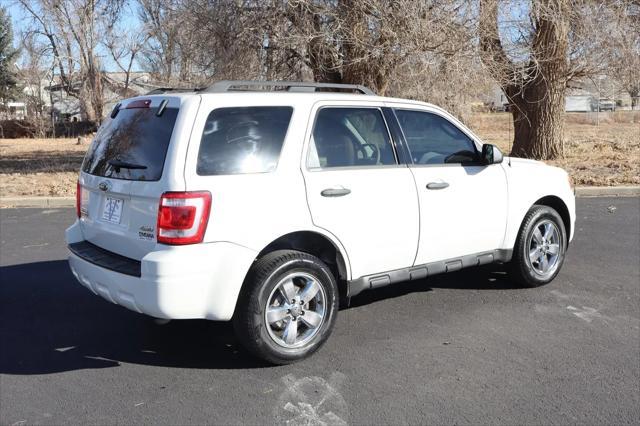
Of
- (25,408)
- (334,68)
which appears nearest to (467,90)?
(334,68)

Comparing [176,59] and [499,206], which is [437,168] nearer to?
[499,206]

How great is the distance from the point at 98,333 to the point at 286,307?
5.40ft

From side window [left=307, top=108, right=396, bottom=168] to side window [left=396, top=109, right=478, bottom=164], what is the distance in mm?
240

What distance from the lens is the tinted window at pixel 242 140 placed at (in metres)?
4.04

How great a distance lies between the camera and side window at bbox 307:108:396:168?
4.55 metres

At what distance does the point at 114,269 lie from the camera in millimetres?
4133

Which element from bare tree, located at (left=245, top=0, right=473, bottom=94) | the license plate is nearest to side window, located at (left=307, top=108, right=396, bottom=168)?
the license plate

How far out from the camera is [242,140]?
420cm

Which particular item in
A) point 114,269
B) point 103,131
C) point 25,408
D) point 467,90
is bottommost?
point 25,408

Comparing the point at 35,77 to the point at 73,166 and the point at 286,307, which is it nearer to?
the point at 73,166

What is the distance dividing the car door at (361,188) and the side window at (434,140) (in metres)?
0.25

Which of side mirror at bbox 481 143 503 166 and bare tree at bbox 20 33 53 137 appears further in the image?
bare tree at bbox 20 33 53 137

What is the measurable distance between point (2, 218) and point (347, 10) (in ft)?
23.9

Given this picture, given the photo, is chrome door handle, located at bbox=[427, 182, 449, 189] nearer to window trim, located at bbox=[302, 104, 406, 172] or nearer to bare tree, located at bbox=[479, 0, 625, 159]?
window trim, located at bbox=[302, 104, 406, 172]
